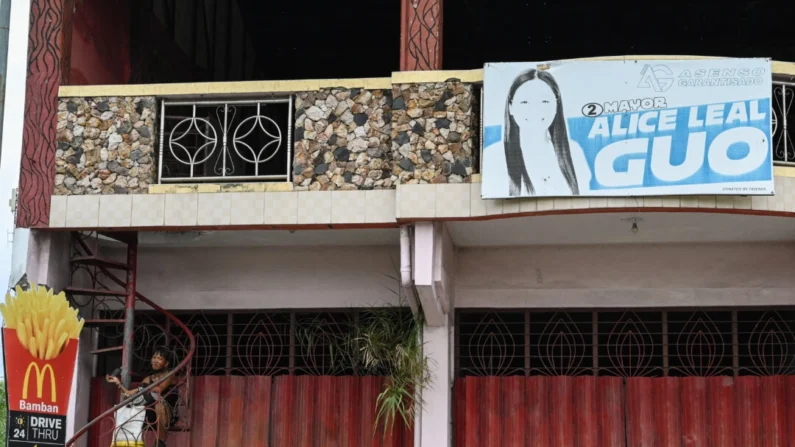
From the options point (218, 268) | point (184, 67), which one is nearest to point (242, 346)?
point (218, 268)

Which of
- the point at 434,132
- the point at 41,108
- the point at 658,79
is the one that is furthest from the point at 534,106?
the point at 41,108

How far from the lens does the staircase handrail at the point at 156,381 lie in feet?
35.0

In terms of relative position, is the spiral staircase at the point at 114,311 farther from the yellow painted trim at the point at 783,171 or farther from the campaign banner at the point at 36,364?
the yellow painted trim at the point at 783,171

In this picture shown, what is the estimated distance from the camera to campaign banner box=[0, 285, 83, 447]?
10469mm

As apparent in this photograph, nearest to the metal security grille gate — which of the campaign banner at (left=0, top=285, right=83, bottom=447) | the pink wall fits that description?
the campaign banner at (left=0, top=285, right=83, bottom=447)

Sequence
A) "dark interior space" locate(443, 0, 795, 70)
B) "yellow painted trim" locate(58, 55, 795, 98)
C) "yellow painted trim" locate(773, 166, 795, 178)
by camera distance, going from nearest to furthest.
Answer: "yellow painted trim" locate(773, 166, 795, 178)
"yellow painted trim" locate(58, 55, 795, 98)
"dark interior space" locate(443, 0, 795, 70)

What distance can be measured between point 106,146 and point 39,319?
67.5 inches

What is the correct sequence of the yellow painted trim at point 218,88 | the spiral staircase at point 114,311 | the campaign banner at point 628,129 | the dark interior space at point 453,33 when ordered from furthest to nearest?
the dark interior space at point 453,33 → the spiral staircase at point 114,311 → the yellow painted trim at point 218,88 → the campaign banner at point 628,129

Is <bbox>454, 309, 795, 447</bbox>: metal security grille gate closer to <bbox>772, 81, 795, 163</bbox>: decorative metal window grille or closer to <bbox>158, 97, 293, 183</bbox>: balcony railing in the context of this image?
<bbox>772, 81, 795, 163</bbox>: decorative metal window grille

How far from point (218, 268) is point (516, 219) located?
3.39m

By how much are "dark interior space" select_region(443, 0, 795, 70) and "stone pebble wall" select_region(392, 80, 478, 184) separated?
4.36 meters

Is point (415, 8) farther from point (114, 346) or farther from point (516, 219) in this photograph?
point (114, 346)

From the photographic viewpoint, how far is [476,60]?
1537cm

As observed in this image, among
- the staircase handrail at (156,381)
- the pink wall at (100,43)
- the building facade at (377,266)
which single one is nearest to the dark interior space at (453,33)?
the pink wall at (100,43)
